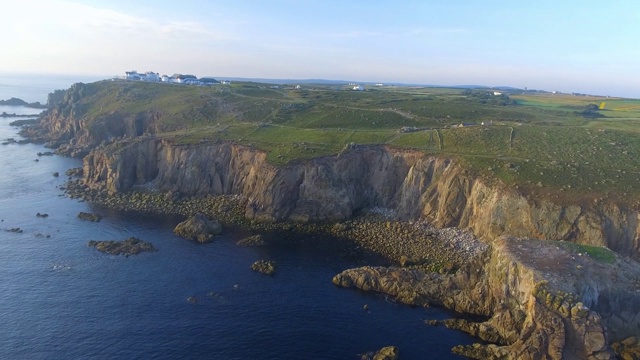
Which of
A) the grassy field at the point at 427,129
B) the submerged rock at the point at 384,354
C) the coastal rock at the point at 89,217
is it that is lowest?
the submerged rock at the point at 384,354

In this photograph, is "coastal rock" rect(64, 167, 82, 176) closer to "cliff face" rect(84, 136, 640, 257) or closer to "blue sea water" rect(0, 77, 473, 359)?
"cliff face" rect(84, 136, 640, 257)

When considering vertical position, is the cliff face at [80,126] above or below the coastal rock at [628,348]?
above

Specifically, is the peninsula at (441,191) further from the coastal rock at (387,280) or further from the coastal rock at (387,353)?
the coastal rock at (387,353)

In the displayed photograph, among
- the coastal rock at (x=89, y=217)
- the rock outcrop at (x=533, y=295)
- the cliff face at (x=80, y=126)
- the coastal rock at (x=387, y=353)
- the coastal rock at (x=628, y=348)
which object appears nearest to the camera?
the rock outcrop at (x=533, y=295)

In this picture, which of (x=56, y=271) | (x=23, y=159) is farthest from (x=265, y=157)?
(x=23, y=159)

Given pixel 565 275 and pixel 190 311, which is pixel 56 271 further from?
pixel 565 275

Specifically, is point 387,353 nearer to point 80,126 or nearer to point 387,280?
point 387,280

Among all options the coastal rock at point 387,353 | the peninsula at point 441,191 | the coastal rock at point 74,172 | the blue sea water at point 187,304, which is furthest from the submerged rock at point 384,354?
the coastal rock at point 74,172

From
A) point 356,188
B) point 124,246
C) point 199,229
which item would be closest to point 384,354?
point 199,229
